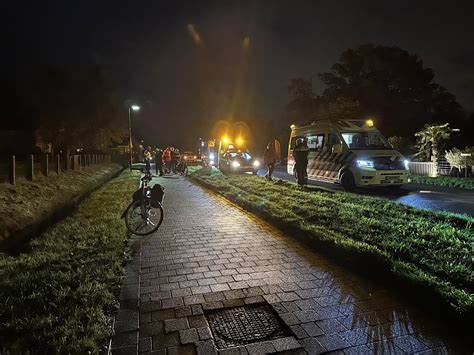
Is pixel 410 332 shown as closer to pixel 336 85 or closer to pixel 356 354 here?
pixel 356 354

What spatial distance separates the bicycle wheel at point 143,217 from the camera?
6737 mm

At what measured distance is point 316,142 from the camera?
14.6m

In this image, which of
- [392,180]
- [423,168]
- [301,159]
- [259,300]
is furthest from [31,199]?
[423,168]

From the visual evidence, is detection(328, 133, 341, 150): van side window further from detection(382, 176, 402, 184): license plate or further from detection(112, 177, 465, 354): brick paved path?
detection(112, 177, 465, 354): brick paved path

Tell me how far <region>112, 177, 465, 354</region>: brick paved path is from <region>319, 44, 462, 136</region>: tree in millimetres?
37067

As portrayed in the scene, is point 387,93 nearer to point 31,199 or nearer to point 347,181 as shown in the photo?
point 347,181

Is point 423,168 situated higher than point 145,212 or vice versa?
point 423,168

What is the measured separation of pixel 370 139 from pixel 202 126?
6477cm

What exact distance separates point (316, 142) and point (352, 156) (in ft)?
8.21

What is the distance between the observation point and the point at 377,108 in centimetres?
3931

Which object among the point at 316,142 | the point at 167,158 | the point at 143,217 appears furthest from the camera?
the point at 167,158

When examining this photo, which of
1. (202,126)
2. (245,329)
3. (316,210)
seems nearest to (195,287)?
(245,329)

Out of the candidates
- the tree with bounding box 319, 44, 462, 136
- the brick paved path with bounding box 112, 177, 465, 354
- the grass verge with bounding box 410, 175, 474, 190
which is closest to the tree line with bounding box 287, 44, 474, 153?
the tree with bounding box 319, 44, 462, 136

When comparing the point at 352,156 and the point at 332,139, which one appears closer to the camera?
the point at 352,156
